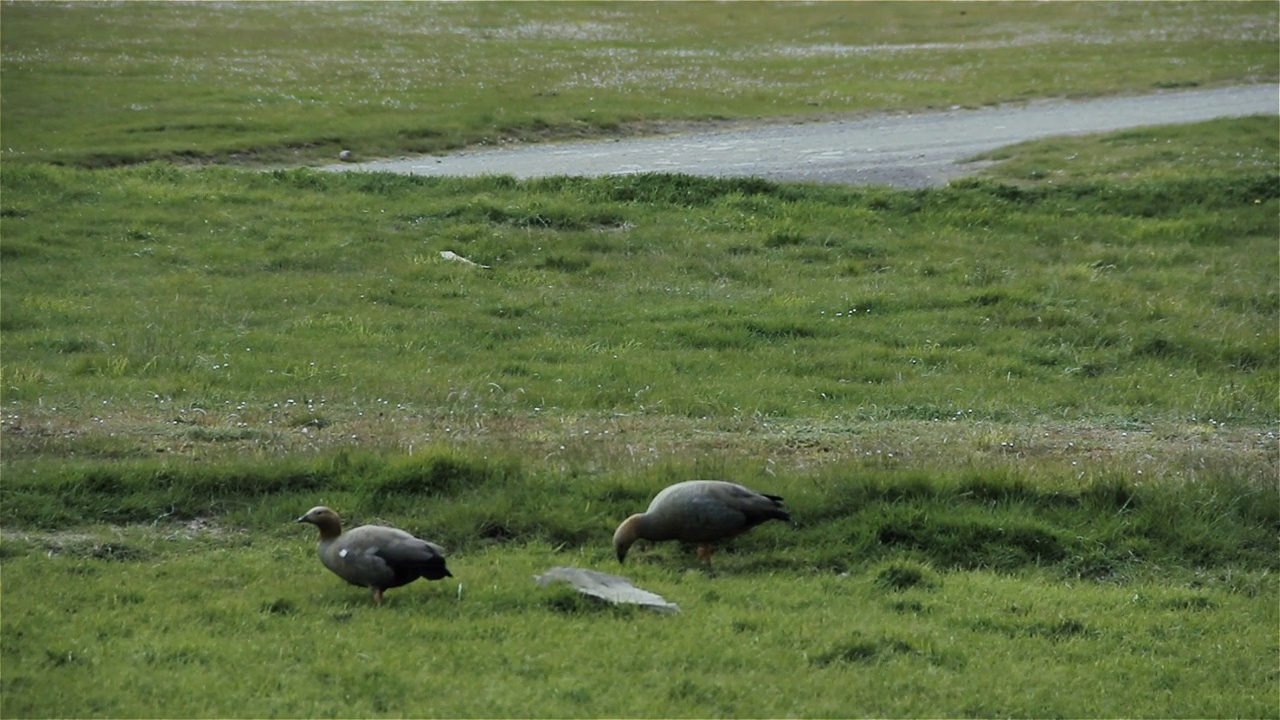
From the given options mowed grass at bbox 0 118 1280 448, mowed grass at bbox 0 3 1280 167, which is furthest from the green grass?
mowed grass at bbox 0 3 1280 167

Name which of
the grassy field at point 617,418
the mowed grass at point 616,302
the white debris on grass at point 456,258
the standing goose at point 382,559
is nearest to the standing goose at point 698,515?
the grassy field at point 617,418

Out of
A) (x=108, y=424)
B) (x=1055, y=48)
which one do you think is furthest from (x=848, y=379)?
(x=1055, y=48)

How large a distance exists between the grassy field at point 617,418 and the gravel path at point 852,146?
195cm

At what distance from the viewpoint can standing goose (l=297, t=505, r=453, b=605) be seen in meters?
8.78

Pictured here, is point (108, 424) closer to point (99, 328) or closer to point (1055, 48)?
point (99, 328)

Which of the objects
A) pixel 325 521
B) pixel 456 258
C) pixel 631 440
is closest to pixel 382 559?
pixel 325 521

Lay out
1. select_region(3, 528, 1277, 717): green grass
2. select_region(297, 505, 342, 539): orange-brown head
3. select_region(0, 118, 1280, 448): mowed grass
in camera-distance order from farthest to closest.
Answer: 1. select_region(0, 118, 1280, 448): mowed grass
2. select_region(297, 505, 342, 539): orange-brown head
3. select_region(3, 528, 1277, 717): green grass

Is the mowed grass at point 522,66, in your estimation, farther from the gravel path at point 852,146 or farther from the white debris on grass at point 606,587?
the white debris on grass at point 606,587

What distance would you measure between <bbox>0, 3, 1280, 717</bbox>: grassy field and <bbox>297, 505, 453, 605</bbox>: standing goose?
196 millimetres

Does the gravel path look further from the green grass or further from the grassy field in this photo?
the green grass

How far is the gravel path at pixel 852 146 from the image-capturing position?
29.1 m

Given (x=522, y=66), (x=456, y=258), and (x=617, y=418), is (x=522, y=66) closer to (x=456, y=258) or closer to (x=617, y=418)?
(x=456, y=258)

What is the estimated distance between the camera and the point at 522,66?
4572cm

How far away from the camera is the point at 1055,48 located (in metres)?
54.1
